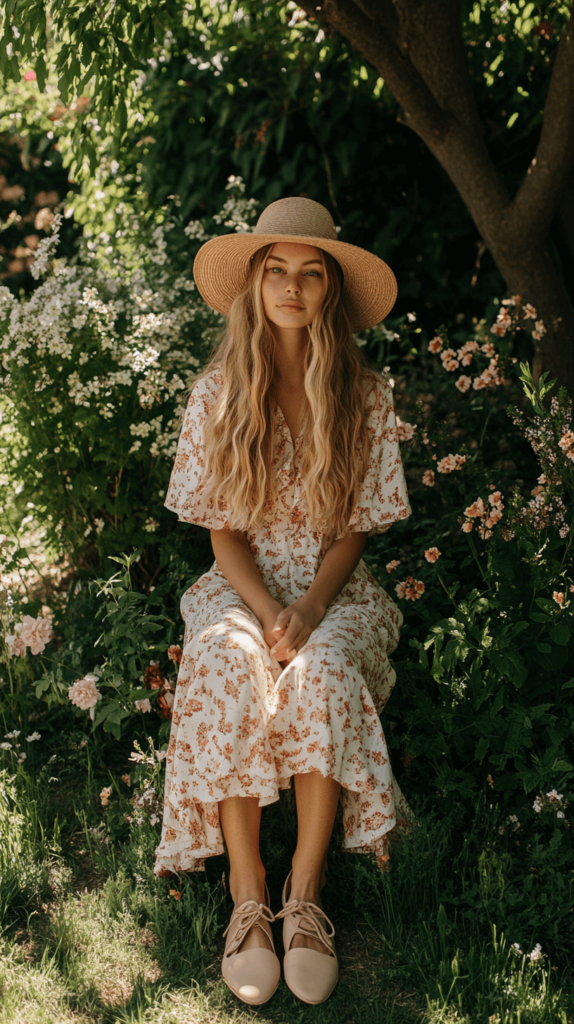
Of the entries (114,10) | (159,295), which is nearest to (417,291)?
(159,295)

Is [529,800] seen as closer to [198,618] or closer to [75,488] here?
[198,618]

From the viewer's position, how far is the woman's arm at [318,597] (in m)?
2.23

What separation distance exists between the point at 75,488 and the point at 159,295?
83 centimetres

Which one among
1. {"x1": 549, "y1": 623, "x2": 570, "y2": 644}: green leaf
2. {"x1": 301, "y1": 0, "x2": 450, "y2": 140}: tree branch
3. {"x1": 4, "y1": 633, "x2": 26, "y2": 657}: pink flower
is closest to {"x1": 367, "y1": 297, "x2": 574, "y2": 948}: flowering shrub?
{"x1": 549, "y1": 623, "x2": 570, "y2": 644}: green leaf

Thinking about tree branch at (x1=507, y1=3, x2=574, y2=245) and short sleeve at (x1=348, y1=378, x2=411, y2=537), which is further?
tree branch at (x1=507, y1=3, x2=574, y2=245)

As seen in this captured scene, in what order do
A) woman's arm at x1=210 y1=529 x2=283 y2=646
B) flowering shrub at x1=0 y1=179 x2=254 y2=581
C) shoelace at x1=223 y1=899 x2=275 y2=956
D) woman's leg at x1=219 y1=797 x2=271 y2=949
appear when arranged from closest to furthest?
shoelace at x1=223 y1=899 x2=275 y2=956 → woman's leg at x1=219 y1=797 x2=271 y2=949 → woman's arm at x1=210 y1=529 x2=283 y2=646 → flowering shrub at x1=0 y1=179 x2=254 y2=581

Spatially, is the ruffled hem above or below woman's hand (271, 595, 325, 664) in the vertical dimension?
below

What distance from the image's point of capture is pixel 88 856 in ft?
7.95

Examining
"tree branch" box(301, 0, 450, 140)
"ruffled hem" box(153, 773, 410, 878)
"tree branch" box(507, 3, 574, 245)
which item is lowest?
"ruffled hem" box(153, 773, 410, 878)

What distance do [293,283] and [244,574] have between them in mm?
844

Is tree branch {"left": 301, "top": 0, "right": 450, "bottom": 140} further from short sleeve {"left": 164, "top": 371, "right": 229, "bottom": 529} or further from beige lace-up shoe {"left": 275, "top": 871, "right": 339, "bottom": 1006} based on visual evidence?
beige lace-up shoe {"left": 275, "top": 871, "right": 339, "bottom": 1006}

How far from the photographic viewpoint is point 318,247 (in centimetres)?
245

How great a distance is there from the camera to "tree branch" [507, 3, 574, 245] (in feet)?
9.84

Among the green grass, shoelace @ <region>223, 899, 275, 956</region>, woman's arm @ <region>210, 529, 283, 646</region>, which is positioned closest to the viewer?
the green grass
